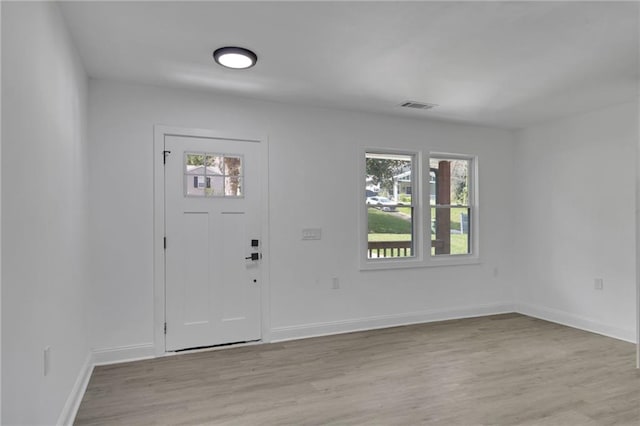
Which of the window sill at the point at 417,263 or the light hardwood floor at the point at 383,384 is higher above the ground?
the window sill at the point at 417,263

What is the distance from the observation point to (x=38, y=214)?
1.83 meters

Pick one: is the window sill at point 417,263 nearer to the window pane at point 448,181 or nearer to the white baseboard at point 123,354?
the window pane at point 448,181

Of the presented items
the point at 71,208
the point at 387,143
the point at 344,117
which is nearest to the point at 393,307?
the point at 387,143

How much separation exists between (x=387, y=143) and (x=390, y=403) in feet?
9.76

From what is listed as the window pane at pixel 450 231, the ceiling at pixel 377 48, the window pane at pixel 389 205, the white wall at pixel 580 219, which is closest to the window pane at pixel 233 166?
the ceiling at pixel 377 48

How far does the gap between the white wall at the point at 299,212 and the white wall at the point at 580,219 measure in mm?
277

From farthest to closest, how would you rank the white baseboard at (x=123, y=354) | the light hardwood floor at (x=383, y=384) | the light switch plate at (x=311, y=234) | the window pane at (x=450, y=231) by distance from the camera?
1. the window pane at (x=450, y=231)
2. the light switch plate at (x=311, y=234)
3. the white baseboard at (x=123, y=354)
4. the light hardwood floor at (x=383, y=384)

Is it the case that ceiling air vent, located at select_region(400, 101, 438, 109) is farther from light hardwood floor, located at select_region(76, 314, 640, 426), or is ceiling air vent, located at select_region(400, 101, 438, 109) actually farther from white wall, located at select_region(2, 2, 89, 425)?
white wall, located at select_region(2, 2, 89, 425)

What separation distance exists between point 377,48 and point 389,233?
249 cm

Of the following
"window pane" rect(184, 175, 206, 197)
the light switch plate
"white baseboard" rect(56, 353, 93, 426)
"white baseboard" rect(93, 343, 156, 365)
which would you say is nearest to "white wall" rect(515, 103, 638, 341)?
the light switch plate

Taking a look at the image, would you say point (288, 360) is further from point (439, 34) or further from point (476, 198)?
point (476, 198)

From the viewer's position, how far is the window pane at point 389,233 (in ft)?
15.3

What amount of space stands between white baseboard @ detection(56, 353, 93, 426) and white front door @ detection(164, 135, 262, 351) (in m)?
0.68

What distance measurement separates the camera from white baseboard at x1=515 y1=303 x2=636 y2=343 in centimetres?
410
